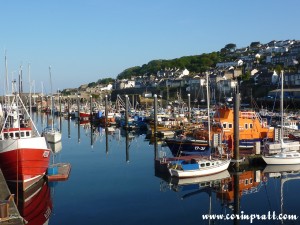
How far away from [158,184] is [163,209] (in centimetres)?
477

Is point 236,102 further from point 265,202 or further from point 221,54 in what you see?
point 221,54

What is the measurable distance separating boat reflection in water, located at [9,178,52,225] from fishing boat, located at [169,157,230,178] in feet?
23.6

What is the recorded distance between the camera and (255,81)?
96.4m

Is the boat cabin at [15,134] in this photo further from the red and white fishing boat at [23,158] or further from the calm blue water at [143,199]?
the calm blue water at [143,199]

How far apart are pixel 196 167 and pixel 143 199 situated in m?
4.33

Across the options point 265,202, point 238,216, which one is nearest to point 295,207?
point 265,202

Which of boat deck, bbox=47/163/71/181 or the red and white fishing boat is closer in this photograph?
the red and white fishing boat

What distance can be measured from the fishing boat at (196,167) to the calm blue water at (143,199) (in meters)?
0.92

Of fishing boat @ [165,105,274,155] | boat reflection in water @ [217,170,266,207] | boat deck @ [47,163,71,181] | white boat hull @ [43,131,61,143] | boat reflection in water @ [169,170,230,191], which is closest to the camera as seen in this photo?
boat reflection in water @ [217,170,266,207]

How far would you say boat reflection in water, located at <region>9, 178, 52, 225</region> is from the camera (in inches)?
728

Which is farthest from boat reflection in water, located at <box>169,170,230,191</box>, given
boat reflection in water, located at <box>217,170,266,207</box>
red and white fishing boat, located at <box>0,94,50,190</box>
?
red and white fishing boat, located at <box>0,94,50,190</box>

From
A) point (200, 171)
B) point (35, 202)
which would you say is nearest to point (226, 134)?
point (200, 171)

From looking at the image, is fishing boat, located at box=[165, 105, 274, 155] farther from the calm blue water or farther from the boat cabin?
the boat cabin

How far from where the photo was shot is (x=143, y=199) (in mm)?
21547
